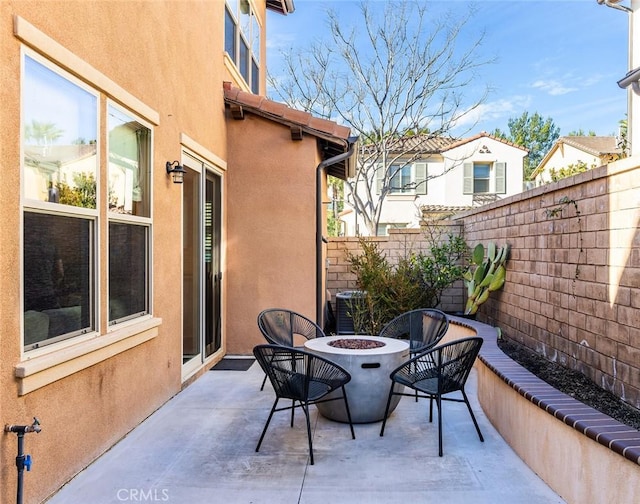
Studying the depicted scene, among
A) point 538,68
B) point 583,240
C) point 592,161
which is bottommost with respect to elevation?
point 583,240

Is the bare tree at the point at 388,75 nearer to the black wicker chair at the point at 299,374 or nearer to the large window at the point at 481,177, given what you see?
the large window at the point at 481,177

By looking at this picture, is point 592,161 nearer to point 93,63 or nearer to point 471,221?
point 471,221

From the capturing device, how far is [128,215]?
4234 millimetres

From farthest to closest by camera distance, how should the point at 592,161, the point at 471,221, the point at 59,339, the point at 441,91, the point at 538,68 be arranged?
1. the point at 538,68
2. the point at 592,161
3. the point at 441,91
4. the point at 471,221
5. the point at 59,339

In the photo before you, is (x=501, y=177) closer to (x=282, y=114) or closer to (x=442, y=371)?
(x=282, y=114)

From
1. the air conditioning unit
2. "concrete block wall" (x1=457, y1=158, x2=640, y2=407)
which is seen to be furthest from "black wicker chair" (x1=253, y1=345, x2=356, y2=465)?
the air conditioning unit

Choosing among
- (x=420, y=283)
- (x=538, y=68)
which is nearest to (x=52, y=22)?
(x=420, y=283)

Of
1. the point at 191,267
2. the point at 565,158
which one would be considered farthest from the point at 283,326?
the point at 565,158

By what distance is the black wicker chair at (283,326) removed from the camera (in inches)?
207

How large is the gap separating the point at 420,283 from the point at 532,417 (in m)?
5.55

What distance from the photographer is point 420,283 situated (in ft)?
29.7

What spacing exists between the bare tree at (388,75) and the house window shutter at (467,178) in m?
5.04

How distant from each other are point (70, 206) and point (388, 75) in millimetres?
14164

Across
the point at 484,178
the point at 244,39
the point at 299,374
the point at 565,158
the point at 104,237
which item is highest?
the point at 565,158
